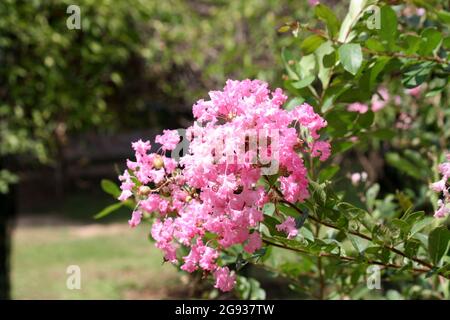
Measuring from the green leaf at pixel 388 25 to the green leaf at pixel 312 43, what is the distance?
0.20 m

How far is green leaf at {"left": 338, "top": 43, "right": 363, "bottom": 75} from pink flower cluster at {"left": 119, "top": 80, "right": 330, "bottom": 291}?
0.74ft

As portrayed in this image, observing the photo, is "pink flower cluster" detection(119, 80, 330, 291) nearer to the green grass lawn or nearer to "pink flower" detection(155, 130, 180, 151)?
"pink flower" detection(155, 130, 180, 151)

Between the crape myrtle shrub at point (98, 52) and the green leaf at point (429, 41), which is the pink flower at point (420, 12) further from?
the crape myrtle shrub at point (98, 52)

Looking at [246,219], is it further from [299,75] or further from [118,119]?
[118,119]

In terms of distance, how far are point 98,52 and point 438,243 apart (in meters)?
5.30

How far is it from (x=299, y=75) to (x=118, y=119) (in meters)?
7.40

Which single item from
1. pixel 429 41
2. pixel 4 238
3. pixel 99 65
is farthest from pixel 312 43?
pixel 99 65

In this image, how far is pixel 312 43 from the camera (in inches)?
82.7

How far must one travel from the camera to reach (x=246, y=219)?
4.99 ft

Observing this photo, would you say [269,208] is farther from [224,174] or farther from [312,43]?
[312,43]

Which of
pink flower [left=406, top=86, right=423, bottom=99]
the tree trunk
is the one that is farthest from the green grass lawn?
pink flower [left=406, top=86, right=423, bottom=99]

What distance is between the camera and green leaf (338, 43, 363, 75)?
1801 mm

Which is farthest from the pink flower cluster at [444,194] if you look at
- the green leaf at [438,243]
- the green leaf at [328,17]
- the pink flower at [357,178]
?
the pink flower at [357,178]
